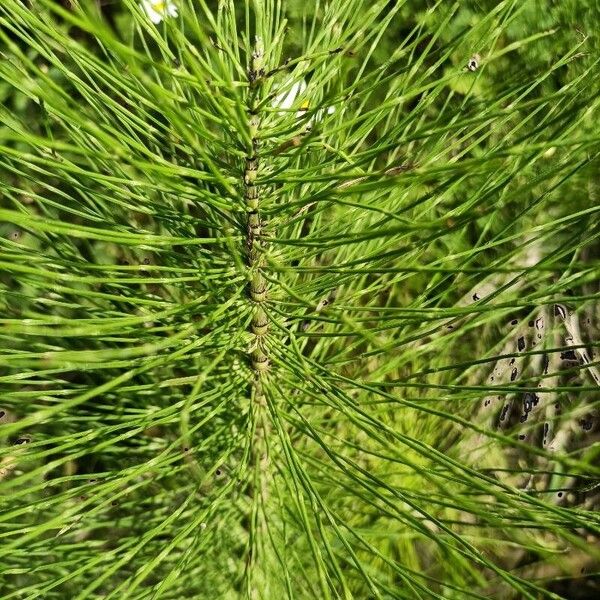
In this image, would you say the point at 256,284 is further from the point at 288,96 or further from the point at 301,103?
the point at 288,96

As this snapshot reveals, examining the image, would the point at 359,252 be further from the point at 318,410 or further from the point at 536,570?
the point at 536,570

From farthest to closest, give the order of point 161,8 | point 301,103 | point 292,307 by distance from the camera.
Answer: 1. point 161,8
2. point 292,307
3. point 301,103

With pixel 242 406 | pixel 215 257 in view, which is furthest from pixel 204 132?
pixel 242 406

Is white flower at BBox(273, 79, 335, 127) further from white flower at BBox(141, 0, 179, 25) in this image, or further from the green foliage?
white flower at BBox(141, 0, 179, 25)

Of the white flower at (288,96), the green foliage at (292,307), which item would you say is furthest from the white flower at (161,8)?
the white flower at (288,96)

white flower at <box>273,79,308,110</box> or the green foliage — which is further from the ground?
white flower at <box>273,79,308,110</box>

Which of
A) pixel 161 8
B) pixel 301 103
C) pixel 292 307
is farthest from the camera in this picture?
pixel 161 8

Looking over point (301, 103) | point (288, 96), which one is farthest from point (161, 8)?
point (301, 103)

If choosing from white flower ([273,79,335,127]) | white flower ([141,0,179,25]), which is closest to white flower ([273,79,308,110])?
white flower ([273,79,335,127])

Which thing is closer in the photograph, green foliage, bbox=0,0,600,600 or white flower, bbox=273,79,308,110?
green foliage, bbox=0,0,600,600
